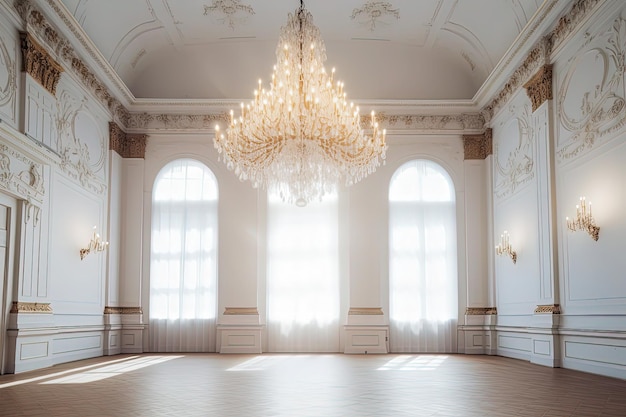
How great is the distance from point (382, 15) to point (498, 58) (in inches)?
89.3

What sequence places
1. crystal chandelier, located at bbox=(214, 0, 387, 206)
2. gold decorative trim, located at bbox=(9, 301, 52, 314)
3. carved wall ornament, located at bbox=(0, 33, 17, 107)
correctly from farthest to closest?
1. crystal chandelier, located at bbox=(214, 0, 387, 206)
2. gold decorative trim, located at bbox=(9, 301, 52, 314)
3. carved wall ornament, located at bbox=(0, 33, 17, 107)

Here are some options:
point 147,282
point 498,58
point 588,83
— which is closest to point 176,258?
point 147,282

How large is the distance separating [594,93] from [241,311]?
7607 millimetres

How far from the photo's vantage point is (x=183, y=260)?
1334 centimetres

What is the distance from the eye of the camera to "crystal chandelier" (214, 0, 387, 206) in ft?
28.9

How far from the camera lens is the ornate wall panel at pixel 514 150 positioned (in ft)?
36.2

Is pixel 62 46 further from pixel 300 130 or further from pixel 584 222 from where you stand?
pixel 584 222

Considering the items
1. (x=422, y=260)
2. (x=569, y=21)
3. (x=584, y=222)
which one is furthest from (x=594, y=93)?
(x=422, y=260)

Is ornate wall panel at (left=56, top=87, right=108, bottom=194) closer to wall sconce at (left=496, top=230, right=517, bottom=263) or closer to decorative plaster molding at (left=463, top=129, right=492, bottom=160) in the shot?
decorative plaster molding at (left=463, top=129, right=492, bottom=160)

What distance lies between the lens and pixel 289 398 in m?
6.21

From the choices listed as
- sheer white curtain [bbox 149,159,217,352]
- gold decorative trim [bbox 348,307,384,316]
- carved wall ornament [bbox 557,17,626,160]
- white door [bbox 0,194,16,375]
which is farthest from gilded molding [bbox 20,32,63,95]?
carved wall ornament [bbox 557,17,626,160]

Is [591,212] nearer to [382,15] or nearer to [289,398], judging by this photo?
[289,398]

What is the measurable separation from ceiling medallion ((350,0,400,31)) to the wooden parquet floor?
245 inches

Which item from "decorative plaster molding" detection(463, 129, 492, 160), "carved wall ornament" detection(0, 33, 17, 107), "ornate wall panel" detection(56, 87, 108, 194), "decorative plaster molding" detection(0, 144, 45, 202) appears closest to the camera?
"decorative plaster molding" detection(0, 144, 45, 202)
